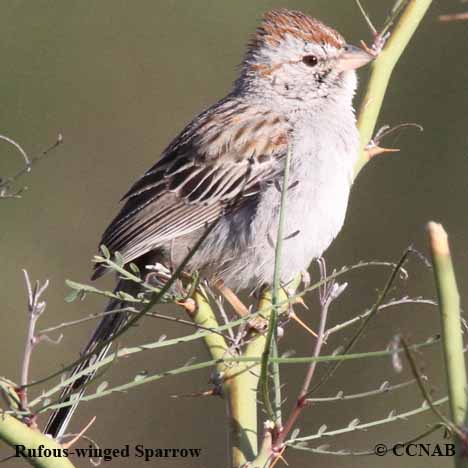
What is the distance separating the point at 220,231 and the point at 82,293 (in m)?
1.72

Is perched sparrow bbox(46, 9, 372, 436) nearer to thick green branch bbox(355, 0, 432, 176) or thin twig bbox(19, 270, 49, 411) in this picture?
thick green branch bbox(355, 0, 432, 176)

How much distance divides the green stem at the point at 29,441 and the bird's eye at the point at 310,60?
2.65 m

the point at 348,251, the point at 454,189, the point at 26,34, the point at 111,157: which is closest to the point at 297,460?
the point at 348,251

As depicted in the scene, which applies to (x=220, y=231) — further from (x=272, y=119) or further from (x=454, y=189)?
(x=454, y=189)

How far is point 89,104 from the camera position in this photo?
794cm

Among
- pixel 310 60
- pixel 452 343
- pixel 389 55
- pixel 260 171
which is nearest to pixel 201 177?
pixel 260 171

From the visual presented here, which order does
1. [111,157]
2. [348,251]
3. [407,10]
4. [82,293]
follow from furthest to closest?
[111,157] < [348,251] < [407,10] < [82,293]

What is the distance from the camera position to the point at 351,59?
4164 mm

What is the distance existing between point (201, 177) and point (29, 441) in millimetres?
2322

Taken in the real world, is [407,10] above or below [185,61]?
above

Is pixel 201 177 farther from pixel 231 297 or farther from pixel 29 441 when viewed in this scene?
pixel 29 441

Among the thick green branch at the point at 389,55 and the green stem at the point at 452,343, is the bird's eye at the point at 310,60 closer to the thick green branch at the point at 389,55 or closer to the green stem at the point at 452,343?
the thick green branch at the point at 389,55

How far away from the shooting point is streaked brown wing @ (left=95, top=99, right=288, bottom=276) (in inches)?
157

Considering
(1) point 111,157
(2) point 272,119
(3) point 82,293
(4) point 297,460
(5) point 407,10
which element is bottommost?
(4) point 297,460
